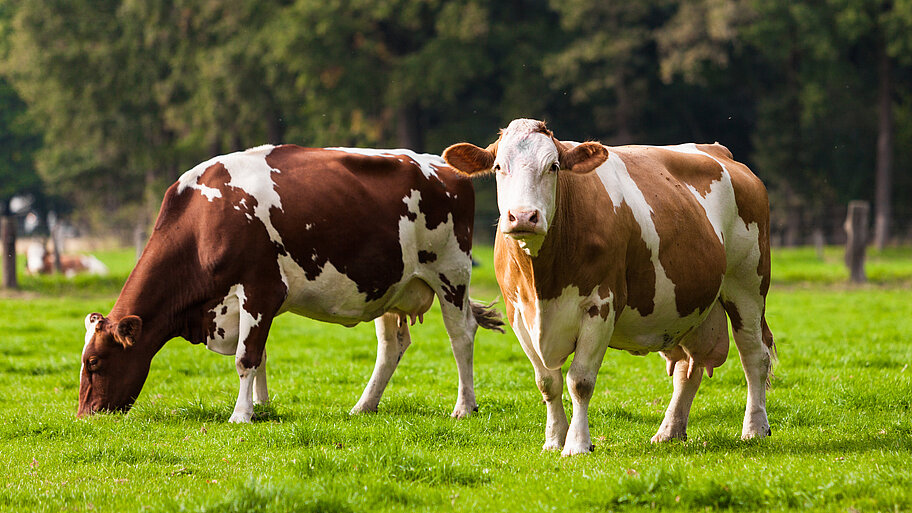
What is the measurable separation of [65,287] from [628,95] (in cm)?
2612

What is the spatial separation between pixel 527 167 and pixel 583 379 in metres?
1.43

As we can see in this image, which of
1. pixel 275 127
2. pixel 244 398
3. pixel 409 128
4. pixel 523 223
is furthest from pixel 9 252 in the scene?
pixel 275 127

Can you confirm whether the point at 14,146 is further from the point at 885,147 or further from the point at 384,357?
the point at 384,357

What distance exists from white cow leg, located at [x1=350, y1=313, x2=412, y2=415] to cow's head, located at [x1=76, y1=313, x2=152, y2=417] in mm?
1911

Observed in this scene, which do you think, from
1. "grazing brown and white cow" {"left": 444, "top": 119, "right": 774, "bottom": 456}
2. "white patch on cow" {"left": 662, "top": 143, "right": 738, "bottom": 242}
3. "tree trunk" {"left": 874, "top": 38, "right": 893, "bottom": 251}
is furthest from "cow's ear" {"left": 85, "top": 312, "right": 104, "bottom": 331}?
"tree trunk" {"left": 874, "top": 38, "right": 893, "bottom": 251}

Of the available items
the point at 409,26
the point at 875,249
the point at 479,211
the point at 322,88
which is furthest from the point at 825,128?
the point at 322,88

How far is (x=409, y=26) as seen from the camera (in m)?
40.5

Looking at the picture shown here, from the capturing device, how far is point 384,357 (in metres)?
9.09

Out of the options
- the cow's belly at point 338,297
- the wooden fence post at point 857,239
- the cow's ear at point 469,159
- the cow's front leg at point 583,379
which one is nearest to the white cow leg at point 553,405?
the cow's front leg at point 583,379

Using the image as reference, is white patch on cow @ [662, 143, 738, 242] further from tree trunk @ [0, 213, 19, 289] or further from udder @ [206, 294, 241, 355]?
tree trunk @ [0, 213, 19, 289]

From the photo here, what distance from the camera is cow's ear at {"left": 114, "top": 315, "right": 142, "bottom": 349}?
826 cm

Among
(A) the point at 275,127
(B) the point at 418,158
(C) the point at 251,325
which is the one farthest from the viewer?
(A) the point at 275,127

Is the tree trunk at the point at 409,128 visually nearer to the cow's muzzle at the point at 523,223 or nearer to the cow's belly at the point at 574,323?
the cow's belly at the point at 574,323

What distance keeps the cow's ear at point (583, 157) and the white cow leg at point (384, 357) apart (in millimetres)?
3263
